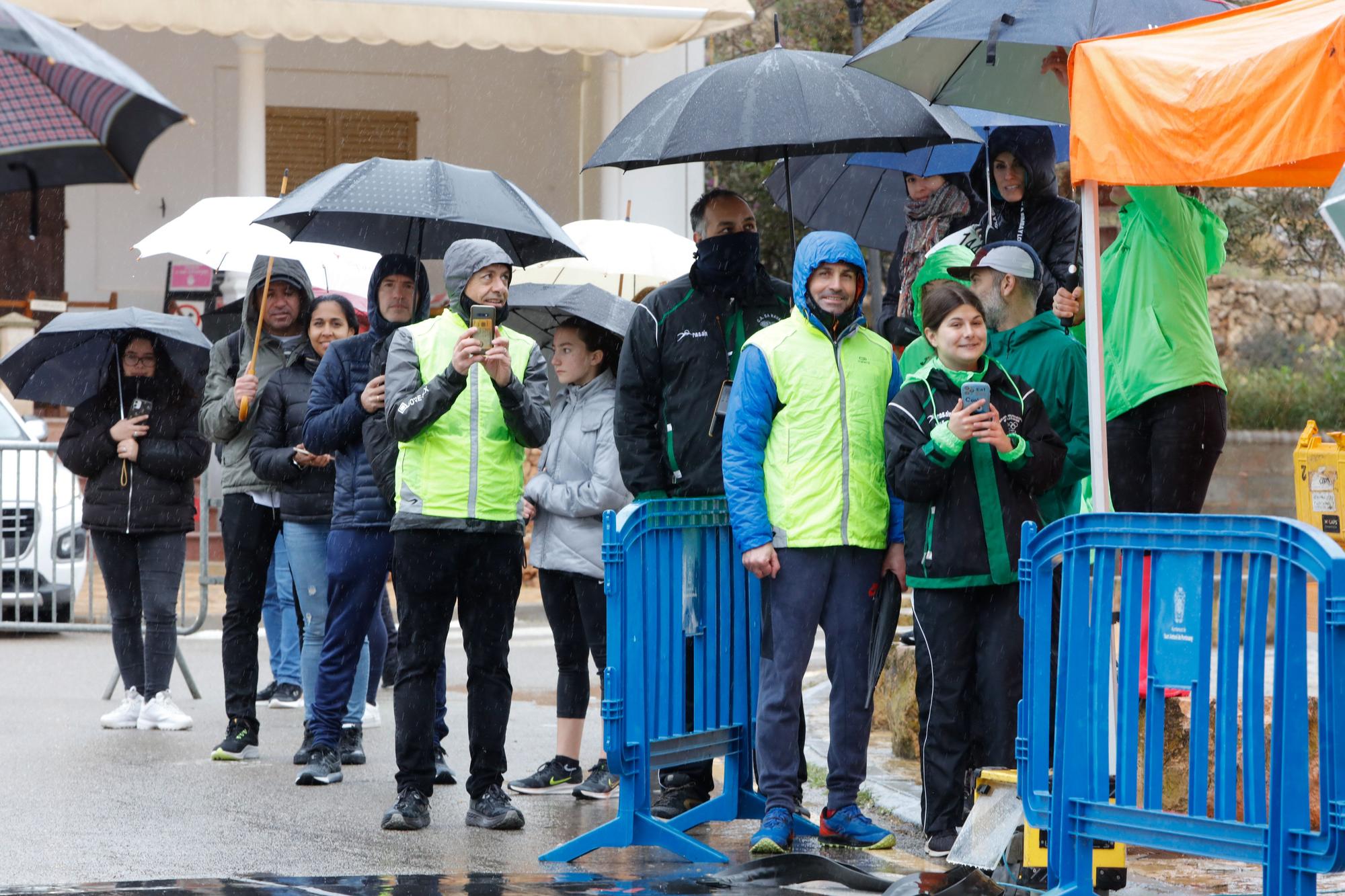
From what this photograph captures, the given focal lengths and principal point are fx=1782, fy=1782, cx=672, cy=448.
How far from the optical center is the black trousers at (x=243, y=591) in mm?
8070

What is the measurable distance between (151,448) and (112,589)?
74cm

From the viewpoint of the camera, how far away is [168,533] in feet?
28.7

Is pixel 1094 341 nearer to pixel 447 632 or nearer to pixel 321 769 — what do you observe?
pixel 447 632

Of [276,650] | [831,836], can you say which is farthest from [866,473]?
[276,650]

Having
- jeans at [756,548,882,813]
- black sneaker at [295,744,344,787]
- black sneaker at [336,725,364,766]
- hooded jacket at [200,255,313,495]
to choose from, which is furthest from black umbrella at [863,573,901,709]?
hooded jacket at [200,255,313,495]

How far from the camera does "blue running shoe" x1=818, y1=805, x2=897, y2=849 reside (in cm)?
624

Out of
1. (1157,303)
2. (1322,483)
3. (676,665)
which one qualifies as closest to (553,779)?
(676,665)

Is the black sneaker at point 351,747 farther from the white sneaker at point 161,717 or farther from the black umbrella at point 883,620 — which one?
the black umbrella at point 883,620

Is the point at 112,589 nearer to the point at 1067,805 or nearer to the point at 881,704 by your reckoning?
the point at 881,704

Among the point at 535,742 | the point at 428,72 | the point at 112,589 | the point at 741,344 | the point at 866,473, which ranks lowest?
the point at 535,742

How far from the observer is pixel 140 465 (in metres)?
8.66

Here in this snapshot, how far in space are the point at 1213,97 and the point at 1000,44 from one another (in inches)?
73.7

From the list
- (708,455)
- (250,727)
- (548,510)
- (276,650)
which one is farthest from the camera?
(276,650)

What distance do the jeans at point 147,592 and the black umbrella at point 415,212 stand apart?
2.00 meters
